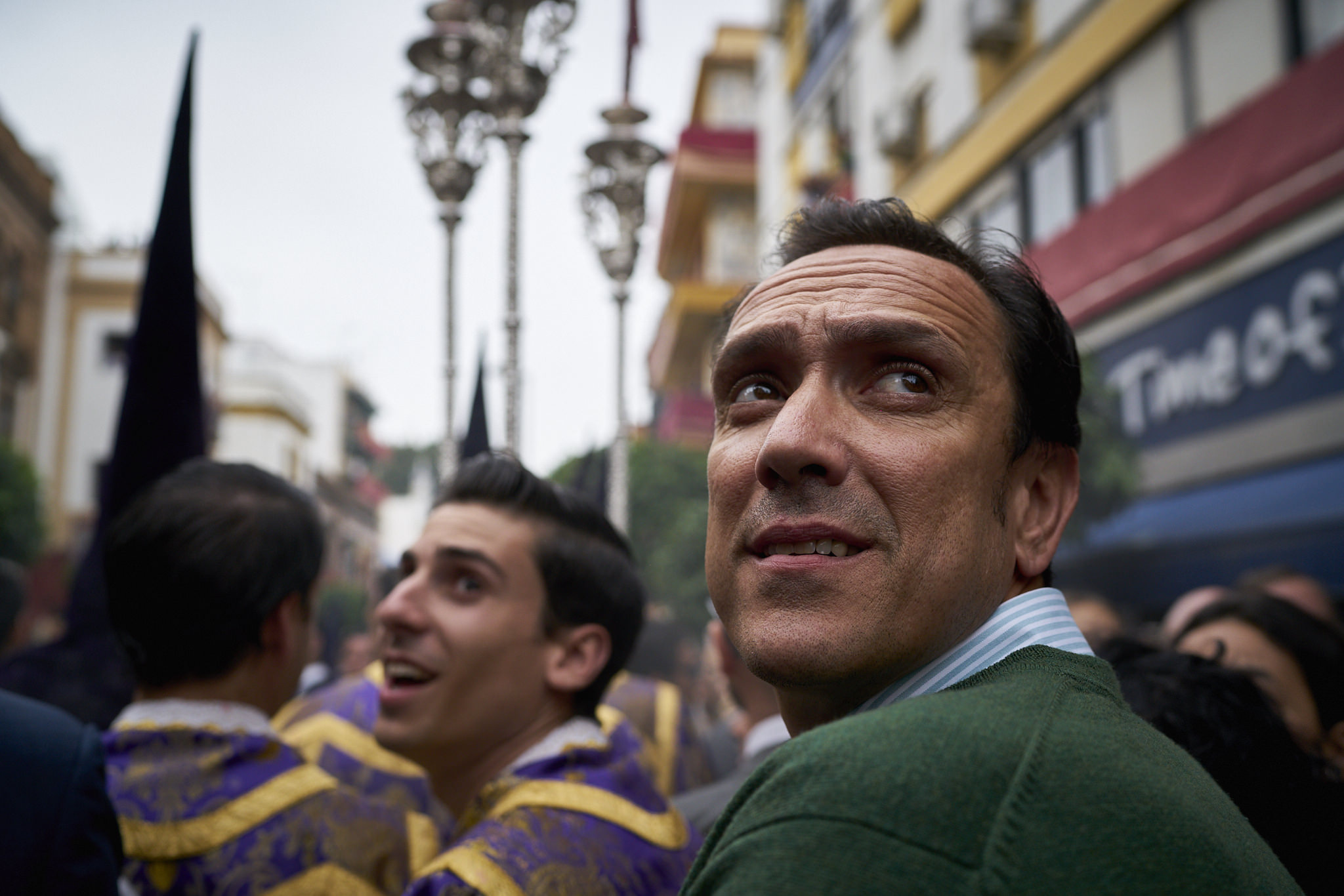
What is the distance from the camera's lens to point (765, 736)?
374 cm

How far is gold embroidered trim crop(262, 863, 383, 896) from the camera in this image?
2.43 m

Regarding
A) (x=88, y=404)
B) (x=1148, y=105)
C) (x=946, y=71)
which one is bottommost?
(x=88, y=404)

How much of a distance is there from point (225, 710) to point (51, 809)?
2.66ft

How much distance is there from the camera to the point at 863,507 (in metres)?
1.51

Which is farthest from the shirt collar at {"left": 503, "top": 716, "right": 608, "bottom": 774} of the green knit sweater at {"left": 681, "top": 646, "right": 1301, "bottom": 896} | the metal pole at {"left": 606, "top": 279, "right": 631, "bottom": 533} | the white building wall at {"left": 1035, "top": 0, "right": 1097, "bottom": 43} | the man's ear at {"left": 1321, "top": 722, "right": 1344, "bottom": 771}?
the white building wall at {"left": 1035, "top": 0, "right": 1097, "bottom": 43}

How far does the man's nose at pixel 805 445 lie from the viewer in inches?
60.5

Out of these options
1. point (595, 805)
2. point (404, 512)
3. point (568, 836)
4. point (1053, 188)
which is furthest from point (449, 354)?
point (404, 512)

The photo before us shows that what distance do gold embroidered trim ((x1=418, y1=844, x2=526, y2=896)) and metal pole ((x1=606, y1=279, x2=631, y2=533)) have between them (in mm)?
3846

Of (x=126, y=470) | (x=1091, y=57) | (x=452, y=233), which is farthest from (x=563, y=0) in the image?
(x=1091, y=57)

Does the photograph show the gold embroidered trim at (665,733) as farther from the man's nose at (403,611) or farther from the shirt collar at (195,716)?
the shirt collar at (195,716)

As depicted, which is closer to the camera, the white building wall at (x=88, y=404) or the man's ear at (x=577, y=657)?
the man's ear at (x=577, y=657)

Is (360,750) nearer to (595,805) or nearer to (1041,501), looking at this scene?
(595,805)

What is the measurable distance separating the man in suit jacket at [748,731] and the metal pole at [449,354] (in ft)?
5.94

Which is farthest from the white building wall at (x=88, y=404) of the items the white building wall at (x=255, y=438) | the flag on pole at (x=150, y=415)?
the flag on pole at (x=150, y=415)
